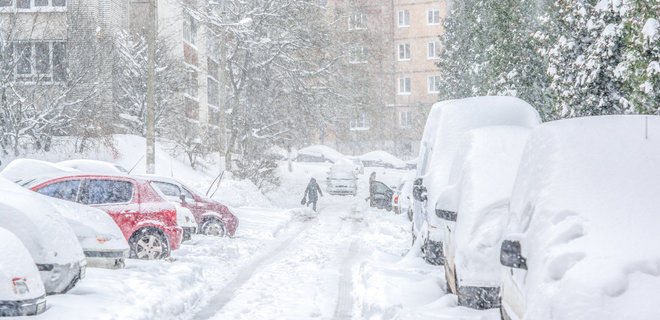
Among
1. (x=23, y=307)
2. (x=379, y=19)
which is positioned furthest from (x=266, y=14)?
(x=379, y=19)

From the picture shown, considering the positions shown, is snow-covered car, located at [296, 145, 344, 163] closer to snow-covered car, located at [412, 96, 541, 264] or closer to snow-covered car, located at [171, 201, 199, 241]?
snow-covered car, located at [171, 201, 199, 241]

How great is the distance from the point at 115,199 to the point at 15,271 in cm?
653

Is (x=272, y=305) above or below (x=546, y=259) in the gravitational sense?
below

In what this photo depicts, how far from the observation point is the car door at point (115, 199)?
12844 mm

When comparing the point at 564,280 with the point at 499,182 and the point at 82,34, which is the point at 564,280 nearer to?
the point at 499,182

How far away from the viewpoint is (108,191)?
1303cm

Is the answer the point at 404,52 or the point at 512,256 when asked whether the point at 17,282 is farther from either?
→ the point at 404,52

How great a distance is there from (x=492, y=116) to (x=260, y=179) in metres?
23.4

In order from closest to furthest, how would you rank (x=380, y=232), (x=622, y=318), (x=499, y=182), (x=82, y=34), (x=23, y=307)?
(x=622, y=318) < (x=23, y=307) < (x=499, y=182) < (x=380, y=232) < (x=82, y=34)

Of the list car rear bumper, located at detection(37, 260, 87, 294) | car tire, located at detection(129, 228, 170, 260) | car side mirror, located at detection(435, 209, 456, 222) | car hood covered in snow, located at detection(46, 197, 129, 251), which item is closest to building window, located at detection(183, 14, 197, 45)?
car tire, located at detection(129, 228, 170, 260)

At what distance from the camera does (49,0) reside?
32.6 metres

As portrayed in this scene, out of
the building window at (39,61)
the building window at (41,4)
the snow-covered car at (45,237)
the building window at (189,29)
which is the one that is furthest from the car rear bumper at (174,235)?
the building window at (189,29)

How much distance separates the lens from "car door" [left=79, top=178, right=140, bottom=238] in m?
12.8

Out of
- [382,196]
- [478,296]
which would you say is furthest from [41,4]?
[478,296]
